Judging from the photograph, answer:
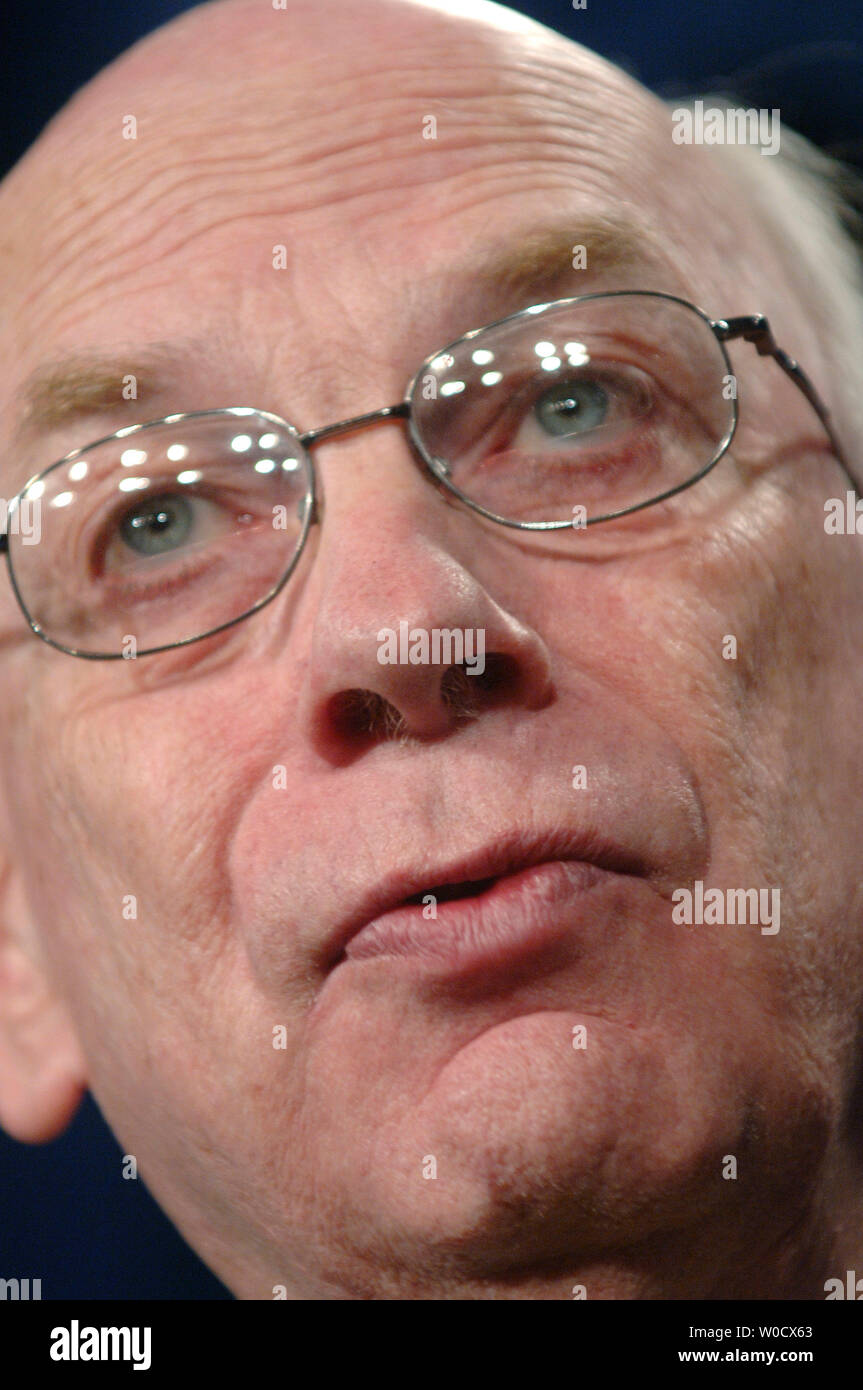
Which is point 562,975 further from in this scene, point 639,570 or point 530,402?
point 530,402

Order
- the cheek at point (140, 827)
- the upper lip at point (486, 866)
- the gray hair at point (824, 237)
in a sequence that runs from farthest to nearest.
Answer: the gray hair at point (824, 237)
the cheek at point (140, 827)
the upper lip at point (486, 866)

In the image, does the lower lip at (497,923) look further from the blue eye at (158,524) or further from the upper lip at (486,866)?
the blue eye at (158,524)

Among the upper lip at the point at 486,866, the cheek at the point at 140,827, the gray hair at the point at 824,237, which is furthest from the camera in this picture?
the gray hair at the point at 824,237

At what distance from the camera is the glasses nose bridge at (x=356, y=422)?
1082 millimetres

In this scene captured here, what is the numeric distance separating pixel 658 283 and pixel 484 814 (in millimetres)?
492

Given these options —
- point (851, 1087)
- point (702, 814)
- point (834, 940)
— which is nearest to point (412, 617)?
point (702, 814)

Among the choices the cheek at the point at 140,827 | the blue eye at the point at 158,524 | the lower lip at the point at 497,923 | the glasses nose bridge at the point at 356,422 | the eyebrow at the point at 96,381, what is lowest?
the lower lip at the point at 497,923

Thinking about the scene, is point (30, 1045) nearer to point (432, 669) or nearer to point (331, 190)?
point (432, 669)

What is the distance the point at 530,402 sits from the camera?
44.1 inches

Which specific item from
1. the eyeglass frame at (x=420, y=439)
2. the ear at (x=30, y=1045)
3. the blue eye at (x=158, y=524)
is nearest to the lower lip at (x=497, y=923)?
the eyeglass frame at (x=420, y=439)

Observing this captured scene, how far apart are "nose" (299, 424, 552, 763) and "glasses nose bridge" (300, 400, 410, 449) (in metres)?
0.08

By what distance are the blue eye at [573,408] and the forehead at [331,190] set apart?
80 millimetres

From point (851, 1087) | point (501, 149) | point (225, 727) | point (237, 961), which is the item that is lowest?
point (851, 1087)

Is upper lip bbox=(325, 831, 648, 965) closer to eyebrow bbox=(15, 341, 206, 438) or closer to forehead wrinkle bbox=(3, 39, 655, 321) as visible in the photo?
eyebrow bbox=(15, 341, 206, 438)
